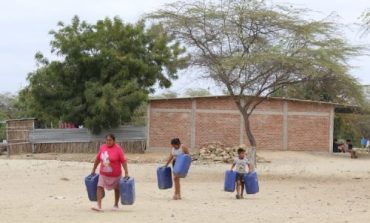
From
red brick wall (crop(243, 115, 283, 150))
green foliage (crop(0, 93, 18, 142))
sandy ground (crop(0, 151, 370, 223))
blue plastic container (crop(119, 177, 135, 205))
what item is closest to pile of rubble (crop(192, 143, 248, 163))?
red brick wall (crop(243, 115, 283, 150))

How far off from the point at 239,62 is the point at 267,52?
3.28 feet

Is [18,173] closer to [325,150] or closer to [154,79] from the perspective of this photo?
[154,79]

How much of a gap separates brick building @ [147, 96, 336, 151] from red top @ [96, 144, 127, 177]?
2516cm

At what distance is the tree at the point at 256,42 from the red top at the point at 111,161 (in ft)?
30.6

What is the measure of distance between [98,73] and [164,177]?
2111 cm

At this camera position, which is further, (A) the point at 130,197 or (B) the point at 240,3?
(B) the point at 240,3

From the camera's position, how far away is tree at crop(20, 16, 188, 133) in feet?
111

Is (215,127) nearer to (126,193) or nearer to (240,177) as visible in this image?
(240,177)

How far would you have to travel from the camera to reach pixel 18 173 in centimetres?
2211

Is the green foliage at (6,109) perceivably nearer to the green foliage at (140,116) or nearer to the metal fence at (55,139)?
the green foliage at (140,116)

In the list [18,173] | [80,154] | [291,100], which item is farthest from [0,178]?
[291,100]

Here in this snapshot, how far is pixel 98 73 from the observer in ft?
115

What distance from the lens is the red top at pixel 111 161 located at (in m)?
11.7

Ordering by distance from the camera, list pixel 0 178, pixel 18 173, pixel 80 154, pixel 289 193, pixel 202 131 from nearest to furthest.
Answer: pixel 289 193 < pixel 0 178 < pixel 18 173 < pixel 80 154 < pixel 202 131
